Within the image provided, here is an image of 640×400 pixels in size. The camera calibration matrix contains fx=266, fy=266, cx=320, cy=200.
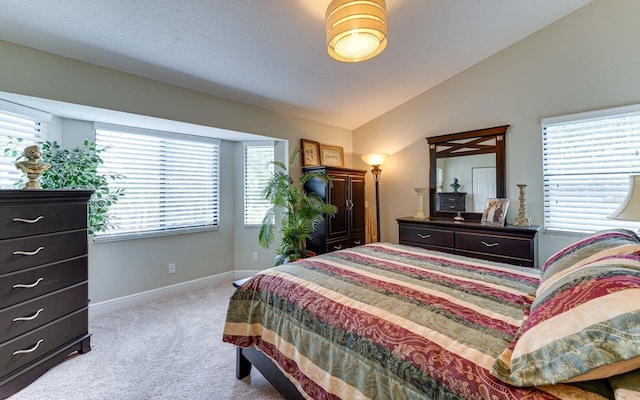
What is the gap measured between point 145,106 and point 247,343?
243 cm

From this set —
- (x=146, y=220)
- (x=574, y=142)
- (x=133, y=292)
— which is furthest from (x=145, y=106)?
(x=574, y=142)

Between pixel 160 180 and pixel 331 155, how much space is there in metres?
2.48

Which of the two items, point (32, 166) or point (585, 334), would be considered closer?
point (585, 334)

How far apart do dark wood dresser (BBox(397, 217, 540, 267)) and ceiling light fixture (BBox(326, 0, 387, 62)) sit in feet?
7.33

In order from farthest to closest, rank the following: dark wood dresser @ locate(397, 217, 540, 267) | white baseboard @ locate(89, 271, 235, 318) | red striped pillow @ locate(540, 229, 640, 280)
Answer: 1. white baseboard @ locate(89, 271, 235, 318)
2. dark wood dresser @ locate(397, 217, 540, 267)
3. red striped pillow @ locate(540, 229, 640, 280)

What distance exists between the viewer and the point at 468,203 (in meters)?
3.46

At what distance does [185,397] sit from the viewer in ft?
5.62

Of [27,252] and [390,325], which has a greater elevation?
[27,252]

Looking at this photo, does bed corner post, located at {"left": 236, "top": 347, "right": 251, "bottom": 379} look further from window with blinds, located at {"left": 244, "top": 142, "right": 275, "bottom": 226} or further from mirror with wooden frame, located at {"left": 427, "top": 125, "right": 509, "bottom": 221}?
mirror with wooden frame, located at {"left": 427, "top": 125, "right": 509, "bottom": 221}

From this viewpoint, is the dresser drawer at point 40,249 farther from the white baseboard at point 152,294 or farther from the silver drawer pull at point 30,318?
the white baseboard at point 152,294

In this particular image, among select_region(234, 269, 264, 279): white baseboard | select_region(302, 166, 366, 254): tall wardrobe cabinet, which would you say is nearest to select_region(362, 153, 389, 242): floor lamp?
select_region(302, 166, 366, 254): tall wardrobe cabinet

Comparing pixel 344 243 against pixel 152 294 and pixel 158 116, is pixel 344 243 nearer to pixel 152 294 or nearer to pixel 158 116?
pixel 152 294

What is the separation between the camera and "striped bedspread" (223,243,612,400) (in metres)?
0.87

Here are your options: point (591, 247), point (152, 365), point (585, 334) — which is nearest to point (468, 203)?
point (591, 247)
